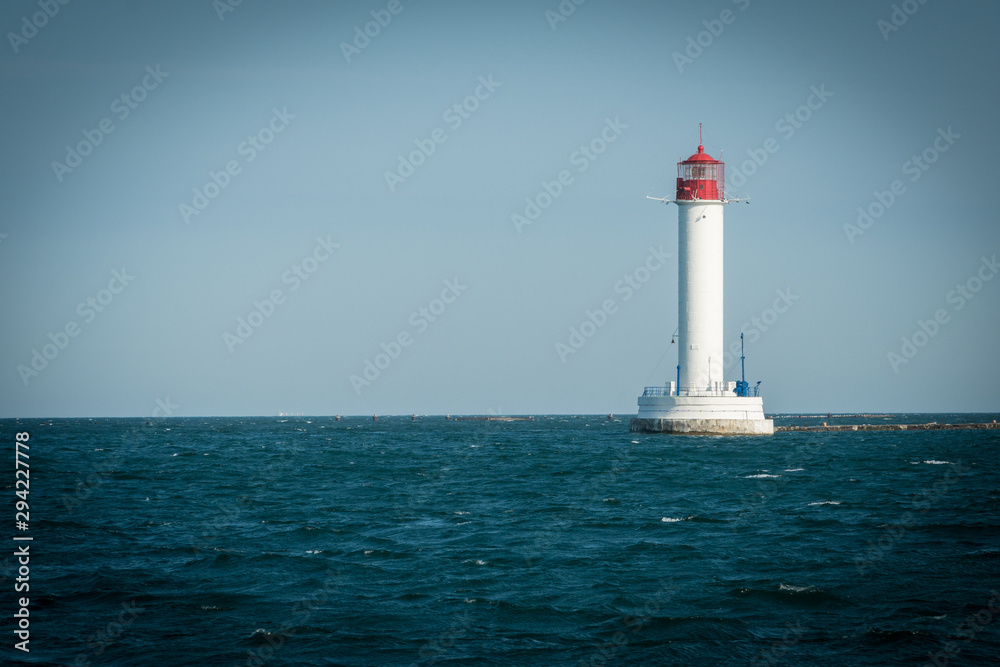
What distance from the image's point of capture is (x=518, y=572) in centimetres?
2173

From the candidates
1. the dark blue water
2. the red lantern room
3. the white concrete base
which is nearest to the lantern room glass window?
the red lantern room

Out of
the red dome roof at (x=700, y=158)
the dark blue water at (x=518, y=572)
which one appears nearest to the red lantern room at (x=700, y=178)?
the red dome roof at (x=700, y=158)

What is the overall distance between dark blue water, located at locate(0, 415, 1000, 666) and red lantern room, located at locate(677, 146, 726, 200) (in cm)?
2969

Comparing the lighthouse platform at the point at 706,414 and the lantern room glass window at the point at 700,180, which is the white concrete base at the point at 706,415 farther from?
the lantern room glass window at the point at 700,180

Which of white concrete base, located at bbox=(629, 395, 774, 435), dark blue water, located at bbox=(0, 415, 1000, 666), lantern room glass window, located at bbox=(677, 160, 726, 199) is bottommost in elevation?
dark blue water, located at bbox=(0, 415, 1000, 666)

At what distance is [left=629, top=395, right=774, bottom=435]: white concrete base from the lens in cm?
6475

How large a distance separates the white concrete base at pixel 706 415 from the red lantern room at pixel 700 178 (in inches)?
570

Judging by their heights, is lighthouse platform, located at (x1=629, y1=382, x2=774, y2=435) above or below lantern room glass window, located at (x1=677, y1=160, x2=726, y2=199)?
below

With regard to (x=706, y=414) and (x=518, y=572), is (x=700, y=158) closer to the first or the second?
(x=706, y=414)

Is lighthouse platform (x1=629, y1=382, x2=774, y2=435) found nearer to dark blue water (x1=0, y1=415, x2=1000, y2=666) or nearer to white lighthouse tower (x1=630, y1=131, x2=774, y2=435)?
white lighthouse tower (x1=630, y1=131, x2=774, y2=435)

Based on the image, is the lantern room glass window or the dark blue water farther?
the lantern room glass window

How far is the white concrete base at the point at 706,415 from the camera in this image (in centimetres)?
6475

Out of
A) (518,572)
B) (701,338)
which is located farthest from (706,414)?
(518,572)

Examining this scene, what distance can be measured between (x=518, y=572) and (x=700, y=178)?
51.4 m
